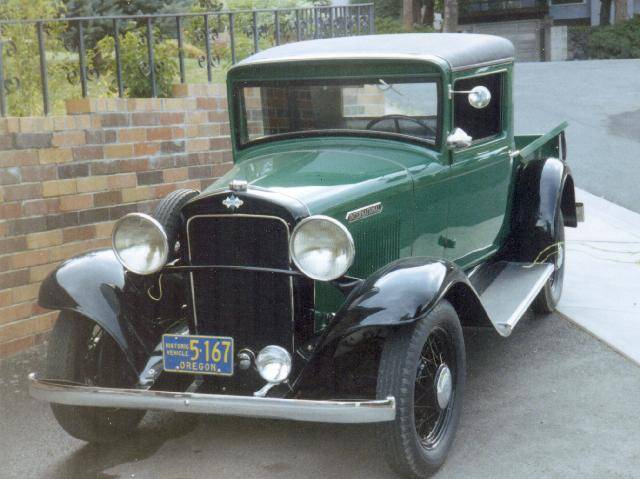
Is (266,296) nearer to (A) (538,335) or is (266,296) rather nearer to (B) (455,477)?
(B) (455,477)

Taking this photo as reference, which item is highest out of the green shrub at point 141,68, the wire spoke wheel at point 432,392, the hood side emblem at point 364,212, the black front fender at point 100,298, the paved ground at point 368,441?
the green shrub at point 141,68

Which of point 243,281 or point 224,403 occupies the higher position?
point 243,281

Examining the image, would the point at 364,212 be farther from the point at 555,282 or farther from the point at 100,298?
the point at 555,282

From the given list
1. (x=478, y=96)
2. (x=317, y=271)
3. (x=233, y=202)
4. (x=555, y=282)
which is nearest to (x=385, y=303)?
(x=317, y=271)

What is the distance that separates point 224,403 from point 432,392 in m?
0.92

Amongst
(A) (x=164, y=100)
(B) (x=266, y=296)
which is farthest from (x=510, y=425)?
(A) (x=164, y=100)

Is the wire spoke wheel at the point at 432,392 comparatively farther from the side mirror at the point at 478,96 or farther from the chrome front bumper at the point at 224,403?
the side mirror at the point at 478,96

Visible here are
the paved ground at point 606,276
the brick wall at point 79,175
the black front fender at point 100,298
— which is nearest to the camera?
the black front fender at point 100,298

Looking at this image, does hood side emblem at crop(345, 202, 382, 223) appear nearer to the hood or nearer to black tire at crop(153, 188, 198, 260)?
the hood

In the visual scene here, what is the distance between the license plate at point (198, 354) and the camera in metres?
3.57

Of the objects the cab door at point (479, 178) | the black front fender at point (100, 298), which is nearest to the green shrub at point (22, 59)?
the black front fender at point (100, 298)

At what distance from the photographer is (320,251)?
11.5ft

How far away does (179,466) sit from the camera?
373 centimetres

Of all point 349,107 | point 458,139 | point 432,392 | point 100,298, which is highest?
point 349,107
